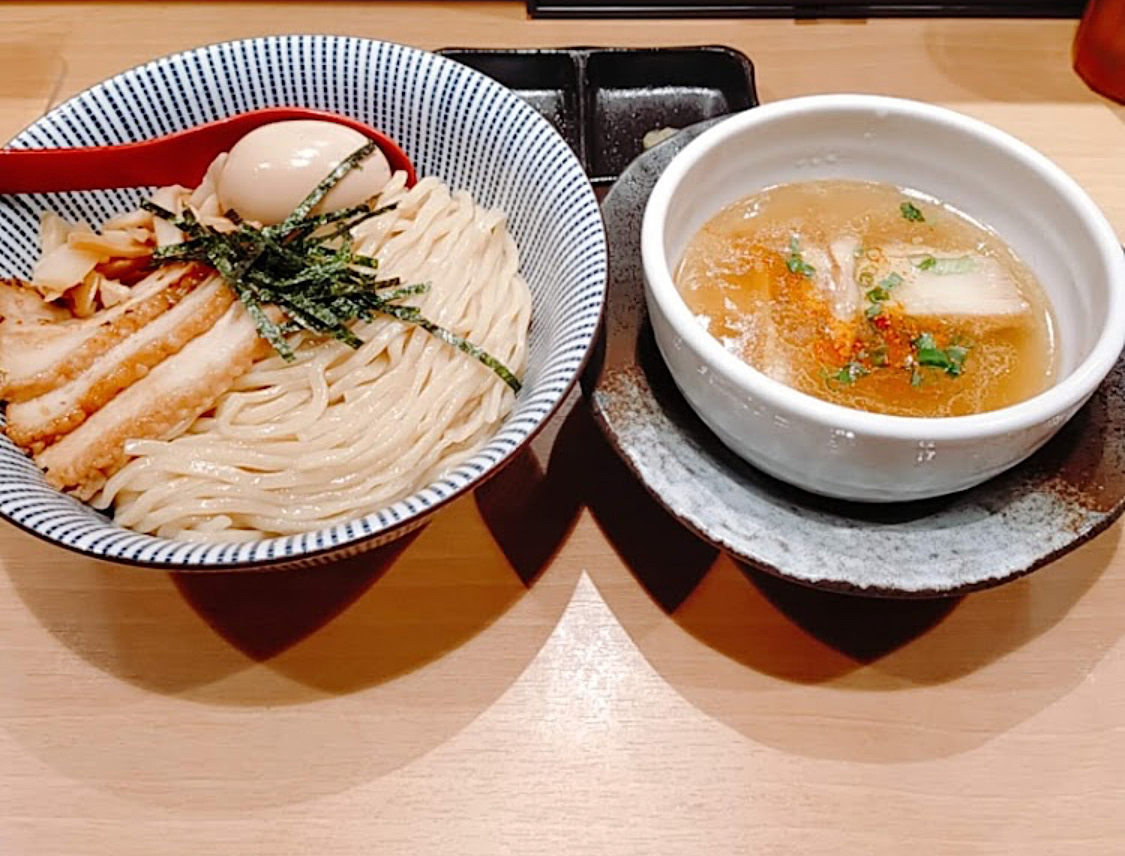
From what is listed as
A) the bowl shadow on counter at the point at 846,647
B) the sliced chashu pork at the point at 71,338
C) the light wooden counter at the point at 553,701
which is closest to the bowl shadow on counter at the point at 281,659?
the light wooden counter at the point at 553,701

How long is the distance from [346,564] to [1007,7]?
1.73m

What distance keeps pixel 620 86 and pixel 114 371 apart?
1.10m

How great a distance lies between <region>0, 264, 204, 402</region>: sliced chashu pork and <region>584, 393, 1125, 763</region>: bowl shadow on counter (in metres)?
0.63

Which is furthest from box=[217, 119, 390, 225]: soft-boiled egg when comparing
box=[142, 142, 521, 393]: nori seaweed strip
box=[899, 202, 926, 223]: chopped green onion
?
box=[899, 202, 926, 223]: chopped green onion

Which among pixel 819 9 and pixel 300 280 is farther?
pixel 819 9

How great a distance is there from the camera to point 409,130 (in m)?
1.46

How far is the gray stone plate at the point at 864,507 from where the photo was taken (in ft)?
3.53

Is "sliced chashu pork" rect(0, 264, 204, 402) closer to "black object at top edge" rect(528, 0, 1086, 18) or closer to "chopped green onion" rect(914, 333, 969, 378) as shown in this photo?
"chopped green onion" rect(914, 333, 969, 378)

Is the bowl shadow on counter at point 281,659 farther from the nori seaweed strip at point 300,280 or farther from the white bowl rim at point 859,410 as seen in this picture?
the white bowl rim at point 859,410

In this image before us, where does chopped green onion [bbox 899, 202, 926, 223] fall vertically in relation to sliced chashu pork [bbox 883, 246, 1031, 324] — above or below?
above

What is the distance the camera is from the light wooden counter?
1092 millimetres

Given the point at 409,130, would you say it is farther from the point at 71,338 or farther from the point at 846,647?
the point at 846,647

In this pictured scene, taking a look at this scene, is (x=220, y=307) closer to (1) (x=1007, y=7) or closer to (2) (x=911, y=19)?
(2) (x=911, y=19)

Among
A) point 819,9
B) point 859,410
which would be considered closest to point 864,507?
point 859,410
